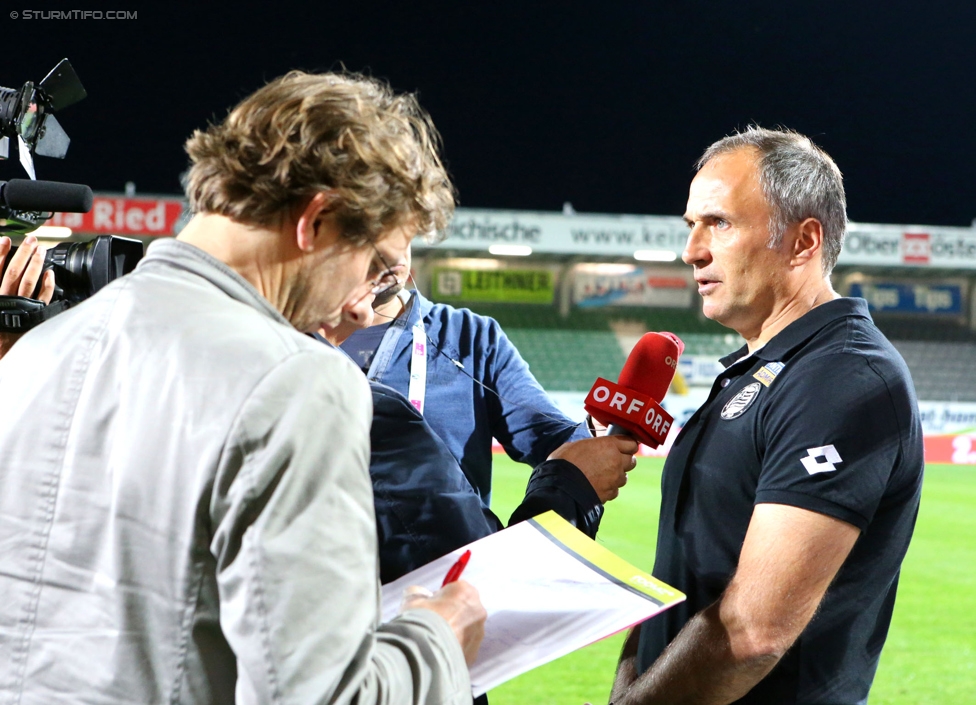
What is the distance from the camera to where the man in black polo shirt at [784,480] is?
4.75 feet

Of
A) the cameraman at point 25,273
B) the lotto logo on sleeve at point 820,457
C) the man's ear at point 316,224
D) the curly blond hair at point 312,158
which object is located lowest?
the lotto logo on sleeve at point 820,457

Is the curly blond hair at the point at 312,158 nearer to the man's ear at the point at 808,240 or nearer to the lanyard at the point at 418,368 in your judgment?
the lanyard at the point at 418,368

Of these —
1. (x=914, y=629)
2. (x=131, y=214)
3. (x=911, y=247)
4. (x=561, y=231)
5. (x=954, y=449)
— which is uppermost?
(x=131, y=214)

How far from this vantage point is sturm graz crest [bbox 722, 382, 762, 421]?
1.69m

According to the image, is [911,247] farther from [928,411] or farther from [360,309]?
[360,309]

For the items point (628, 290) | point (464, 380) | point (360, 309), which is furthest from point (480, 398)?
point (628, 290)

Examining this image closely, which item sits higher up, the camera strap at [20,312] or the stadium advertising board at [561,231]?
the camera strap at [20,312]

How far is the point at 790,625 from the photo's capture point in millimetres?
1440

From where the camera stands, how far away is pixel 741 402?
171 cm

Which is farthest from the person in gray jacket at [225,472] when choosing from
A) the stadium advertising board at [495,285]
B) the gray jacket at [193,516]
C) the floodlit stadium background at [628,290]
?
the stadium advertising board at [495,285]

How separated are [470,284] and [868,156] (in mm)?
25318

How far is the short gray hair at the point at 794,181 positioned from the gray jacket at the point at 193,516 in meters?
1.29

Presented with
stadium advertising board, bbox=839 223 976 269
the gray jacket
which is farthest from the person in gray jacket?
stadium advertising board, bbox=839 223 976 269

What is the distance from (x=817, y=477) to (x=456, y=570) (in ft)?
2.16
